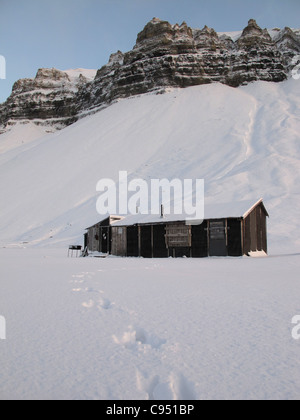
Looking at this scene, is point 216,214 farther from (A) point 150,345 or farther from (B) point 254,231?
(A) point 150,345

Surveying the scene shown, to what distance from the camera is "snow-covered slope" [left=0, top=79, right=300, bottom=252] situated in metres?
37.7

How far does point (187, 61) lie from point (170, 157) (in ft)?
138

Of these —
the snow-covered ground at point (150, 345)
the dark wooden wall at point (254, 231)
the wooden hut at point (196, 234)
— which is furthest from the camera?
the dark wooden wall at point (254, 231)

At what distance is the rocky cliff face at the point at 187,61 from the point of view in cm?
7750

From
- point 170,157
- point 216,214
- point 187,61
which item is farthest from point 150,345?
point 187,61

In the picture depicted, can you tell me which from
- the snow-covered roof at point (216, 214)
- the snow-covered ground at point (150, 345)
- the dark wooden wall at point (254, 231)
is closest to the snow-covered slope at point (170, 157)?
the dark wooden wall at point (254, 231)

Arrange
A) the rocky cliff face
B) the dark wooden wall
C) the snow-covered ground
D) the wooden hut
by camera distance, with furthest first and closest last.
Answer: the rocky cliff face
the dark wooden wall
the wooden hut
the snow-covered ground

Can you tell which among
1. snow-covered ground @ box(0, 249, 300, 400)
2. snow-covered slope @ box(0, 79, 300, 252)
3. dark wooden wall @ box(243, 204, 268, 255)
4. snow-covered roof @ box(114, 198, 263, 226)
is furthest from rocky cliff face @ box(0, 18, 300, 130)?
snow-covered ground @ box(0, 249, 300, 400)

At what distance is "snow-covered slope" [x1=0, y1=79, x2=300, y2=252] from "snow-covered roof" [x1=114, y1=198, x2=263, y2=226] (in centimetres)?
663

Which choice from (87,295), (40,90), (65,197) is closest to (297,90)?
(65,197)

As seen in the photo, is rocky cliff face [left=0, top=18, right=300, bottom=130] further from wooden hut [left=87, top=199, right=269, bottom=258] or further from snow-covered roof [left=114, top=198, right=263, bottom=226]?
wooden hut [left=87, top=199, right=269, bottom=258]

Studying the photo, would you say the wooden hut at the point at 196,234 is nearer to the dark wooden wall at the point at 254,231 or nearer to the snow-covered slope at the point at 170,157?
the dark wooden wall at the point at 254,231

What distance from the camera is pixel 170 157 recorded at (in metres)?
51.1

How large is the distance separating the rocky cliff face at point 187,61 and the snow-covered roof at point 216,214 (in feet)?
195
